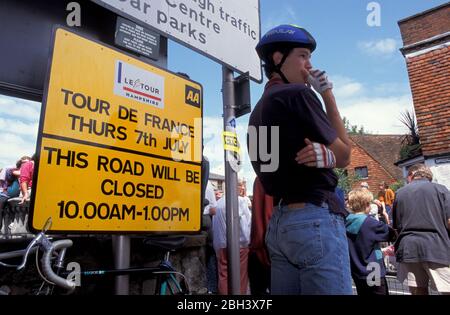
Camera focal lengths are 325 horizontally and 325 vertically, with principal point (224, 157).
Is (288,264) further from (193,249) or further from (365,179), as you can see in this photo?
(365,179)

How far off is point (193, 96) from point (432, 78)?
31.6ft

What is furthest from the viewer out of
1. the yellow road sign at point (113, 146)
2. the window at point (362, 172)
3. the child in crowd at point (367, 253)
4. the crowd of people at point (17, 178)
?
the window at point (362, 172)

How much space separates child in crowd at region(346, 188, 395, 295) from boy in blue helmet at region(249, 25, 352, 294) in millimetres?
2741

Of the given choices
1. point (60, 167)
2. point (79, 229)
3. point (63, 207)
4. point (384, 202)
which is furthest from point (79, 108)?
point (384, 202)

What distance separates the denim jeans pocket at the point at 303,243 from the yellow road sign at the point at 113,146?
832 mm

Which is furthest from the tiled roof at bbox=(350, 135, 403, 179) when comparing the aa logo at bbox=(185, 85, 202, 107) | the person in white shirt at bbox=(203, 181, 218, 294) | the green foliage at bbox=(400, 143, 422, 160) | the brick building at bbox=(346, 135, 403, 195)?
the aa logo at bbox=(185, 85, 202, 107)

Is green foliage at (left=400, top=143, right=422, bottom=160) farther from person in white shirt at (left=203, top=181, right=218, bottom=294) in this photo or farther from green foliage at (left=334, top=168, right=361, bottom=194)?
person in white shirt at (left=203, top=181, right=218, bottom=294)

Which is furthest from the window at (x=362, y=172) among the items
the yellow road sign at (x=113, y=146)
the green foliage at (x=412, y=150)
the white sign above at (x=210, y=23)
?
the yellow road sign at (x=113, y=146)

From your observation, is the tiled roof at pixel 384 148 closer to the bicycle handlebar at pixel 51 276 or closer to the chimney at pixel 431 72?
the chimney at pixel 431 72

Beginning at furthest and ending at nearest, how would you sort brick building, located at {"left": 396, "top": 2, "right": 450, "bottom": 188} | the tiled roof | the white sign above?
the tiled roof < brick building, located at {"left": 396, "top": 2, "right": 450, "bottom": 188} < the white sign above

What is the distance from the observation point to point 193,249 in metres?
3.02

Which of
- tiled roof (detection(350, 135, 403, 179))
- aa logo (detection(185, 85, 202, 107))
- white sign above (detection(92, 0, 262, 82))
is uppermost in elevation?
tiled roof (detection(350, 135, 403, 179))

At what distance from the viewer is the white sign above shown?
6.98ft

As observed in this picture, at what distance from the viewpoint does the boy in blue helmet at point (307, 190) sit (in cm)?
142
